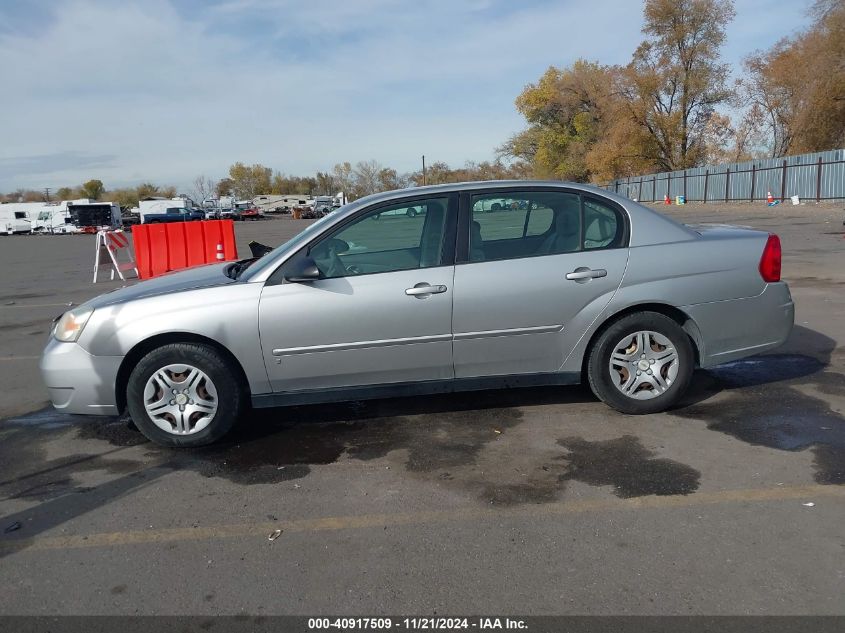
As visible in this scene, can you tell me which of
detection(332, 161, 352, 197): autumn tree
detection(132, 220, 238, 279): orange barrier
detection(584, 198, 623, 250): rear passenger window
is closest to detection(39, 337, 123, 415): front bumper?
detection(584, 198, 623, 250): rear passenger window

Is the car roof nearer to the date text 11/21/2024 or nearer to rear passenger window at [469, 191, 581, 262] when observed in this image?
rear passenger window at [469, 191, 581, 262]

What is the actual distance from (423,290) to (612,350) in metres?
1.38

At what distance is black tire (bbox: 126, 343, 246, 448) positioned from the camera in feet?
14.3

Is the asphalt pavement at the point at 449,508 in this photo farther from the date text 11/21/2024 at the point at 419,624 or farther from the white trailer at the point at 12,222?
the white trailer at the point at 12,222

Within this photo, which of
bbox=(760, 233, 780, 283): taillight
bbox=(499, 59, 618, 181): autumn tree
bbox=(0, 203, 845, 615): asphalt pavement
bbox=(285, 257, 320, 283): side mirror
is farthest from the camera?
bbox=(499, 59, 618, 181): autumn tree

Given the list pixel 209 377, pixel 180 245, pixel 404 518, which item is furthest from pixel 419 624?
pixel 180 245

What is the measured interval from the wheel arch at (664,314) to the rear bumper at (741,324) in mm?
28

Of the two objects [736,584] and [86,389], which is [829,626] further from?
[86,389]

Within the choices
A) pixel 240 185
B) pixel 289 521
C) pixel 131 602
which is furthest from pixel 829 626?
pixel 240 185

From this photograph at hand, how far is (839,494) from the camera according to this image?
3463mm

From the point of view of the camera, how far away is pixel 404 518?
3436mm

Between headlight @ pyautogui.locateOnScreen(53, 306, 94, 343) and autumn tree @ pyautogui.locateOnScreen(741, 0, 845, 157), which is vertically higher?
autumn tree @ pyautogui.locateOnScreen(741, 0, 845, 157)

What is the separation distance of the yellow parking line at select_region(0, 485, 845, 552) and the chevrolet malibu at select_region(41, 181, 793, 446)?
3.69ft

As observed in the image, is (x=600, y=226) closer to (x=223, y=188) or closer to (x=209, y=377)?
(x=209, y=377)
